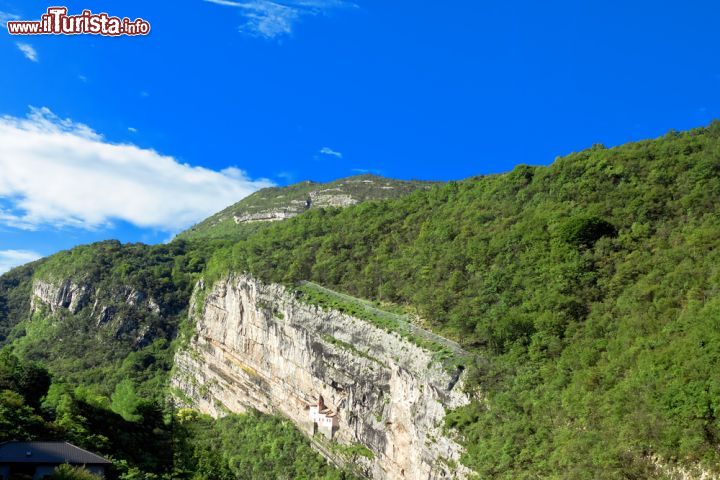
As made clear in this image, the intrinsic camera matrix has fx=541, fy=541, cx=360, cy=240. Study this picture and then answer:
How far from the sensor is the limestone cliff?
2923cm

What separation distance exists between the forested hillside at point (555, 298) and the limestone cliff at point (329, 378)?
190 centimetres

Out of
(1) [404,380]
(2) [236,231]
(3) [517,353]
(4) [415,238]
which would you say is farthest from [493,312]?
(2) [236,231]

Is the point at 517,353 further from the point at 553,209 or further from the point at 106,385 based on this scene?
the point at 106,385

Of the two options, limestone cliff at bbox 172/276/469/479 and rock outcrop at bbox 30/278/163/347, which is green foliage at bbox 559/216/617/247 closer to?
limestone cliff at bbox 172/276/469/479

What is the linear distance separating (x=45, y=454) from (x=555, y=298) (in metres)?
23.7

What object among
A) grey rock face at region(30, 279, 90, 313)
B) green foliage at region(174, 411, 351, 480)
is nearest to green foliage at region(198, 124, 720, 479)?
green foliage at region(174, 411, 351, 480)

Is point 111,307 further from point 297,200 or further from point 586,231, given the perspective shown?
point 586,231

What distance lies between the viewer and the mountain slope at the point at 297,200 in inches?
4102

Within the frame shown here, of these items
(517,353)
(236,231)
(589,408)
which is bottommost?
(589,408)

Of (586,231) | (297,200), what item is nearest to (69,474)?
(586,231)

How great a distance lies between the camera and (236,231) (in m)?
107

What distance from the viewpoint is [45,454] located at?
18469 millimetres

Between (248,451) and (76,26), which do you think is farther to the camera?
(248,451)

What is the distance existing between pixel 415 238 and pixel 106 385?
41.0m
